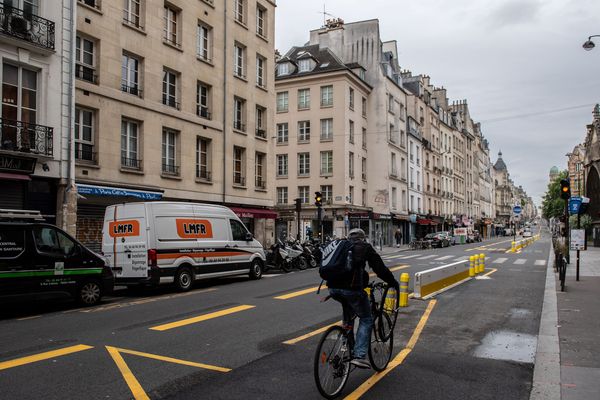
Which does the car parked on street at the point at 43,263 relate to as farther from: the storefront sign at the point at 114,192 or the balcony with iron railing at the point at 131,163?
the balcony with iron railing at the point at 131,163

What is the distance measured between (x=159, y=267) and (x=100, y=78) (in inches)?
364

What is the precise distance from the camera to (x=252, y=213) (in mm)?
25281

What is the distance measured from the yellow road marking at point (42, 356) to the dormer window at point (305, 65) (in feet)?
126

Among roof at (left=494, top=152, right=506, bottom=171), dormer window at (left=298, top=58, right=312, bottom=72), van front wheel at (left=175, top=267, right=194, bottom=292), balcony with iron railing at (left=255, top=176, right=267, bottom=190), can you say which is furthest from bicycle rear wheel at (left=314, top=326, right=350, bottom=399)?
roof at (left=494, top=152, right=506, bottom=171)

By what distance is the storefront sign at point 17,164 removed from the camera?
14.2m

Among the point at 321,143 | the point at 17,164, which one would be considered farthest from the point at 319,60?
the point at 17,164

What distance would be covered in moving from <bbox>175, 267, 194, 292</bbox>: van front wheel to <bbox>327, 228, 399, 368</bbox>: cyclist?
865 centimetres

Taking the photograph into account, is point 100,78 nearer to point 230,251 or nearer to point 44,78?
point 44,78

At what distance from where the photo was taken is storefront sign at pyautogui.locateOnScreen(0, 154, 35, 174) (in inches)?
560

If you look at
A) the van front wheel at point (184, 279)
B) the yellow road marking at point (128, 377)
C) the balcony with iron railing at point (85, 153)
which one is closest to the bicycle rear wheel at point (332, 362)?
the yellow road marking at point (128, 377)

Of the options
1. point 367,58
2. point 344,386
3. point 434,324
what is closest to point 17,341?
point 344,386

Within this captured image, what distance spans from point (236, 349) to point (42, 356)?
2424mm

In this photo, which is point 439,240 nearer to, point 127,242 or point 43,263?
point 127,242

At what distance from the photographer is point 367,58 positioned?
45.4 meters
